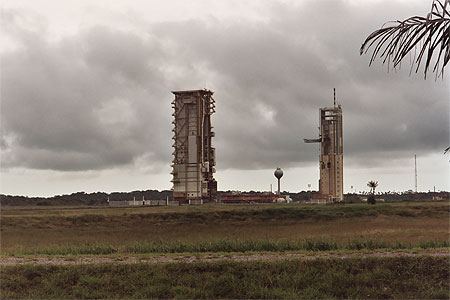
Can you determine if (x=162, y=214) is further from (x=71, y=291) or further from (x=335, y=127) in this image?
(x=335, y=127)

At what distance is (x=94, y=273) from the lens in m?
16.2

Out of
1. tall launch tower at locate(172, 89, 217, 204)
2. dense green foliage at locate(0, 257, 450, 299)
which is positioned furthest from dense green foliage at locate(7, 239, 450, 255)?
tall launch tower at locate(172, 89, 217, 204)

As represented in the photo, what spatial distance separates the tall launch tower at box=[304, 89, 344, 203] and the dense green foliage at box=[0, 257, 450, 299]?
127 meters

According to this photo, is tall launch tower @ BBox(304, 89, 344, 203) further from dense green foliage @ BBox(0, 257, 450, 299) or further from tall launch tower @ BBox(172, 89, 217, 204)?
dense green foliage @ BBox(0, 257, 450, 299)

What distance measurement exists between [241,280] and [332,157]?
130 metres

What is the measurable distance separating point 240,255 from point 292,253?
2106 mm

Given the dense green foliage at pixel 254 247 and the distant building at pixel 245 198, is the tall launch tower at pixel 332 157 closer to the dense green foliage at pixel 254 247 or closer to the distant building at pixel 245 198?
the distant building at pixel 245 198

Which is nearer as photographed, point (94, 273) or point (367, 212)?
point (94, 273)

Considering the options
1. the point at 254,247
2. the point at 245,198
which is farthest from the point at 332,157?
the point at 254,247

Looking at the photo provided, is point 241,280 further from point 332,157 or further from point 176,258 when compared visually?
point 332,157

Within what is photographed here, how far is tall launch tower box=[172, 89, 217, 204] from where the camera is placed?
13088cm

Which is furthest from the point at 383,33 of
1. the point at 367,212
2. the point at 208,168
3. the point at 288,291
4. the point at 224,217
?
the point at 208,168

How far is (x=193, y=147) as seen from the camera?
131 metres

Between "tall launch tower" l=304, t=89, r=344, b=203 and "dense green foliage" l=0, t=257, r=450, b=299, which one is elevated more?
"tall launch tower" l=304, t=89, r=344, b=203
